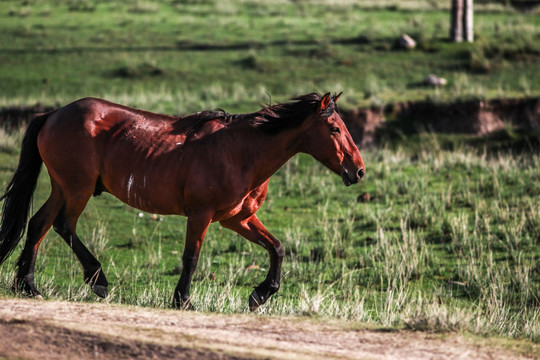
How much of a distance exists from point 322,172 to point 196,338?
11.1 m

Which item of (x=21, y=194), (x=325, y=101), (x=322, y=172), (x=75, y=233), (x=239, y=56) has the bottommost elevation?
(x=75, y=233)

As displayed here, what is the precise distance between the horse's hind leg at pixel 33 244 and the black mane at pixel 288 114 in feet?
7.27

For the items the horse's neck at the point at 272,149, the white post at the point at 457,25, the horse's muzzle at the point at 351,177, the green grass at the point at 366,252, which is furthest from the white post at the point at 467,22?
the horse's muzzle at the point at 351,177

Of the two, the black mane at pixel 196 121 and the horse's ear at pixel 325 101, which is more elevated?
the horse's ear at pixel 325 101

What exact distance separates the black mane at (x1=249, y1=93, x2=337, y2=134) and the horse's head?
41 millimetres

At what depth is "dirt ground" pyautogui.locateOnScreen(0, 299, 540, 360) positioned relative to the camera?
6.36 metres

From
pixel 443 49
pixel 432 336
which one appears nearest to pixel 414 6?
pixel 443 49

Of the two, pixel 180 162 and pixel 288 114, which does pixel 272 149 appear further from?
pixel 180 162

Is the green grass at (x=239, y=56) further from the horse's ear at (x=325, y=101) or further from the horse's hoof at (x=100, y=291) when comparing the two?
the horse's ear at (x=325, y=101)

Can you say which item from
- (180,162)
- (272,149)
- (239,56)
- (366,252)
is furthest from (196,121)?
(239,56)

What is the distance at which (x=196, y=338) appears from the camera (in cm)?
→ 667

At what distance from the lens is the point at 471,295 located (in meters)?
10.7

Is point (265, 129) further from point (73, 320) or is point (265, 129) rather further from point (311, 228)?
point (311, 228)

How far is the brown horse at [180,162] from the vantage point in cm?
844
